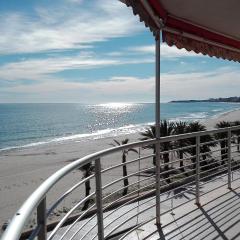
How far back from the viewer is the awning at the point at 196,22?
4.24 metres

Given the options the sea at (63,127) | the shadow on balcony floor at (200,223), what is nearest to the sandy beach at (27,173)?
the shadow on balcony floor at (200,223)

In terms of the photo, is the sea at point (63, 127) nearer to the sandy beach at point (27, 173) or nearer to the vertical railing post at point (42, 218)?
the sandy beach at point (27, 173)

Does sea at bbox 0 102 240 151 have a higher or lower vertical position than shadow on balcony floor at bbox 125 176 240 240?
lower

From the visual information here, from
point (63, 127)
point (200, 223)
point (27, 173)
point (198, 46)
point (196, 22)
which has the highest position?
point (196, 22)

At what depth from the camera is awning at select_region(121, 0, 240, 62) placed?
424 cm

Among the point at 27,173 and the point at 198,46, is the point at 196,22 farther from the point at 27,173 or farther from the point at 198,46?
the point at 27,173

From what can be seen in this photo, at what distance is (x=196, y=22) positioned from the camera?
512 cm

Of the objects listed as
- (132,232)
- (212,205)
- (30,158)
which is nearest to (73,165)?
(132,232)

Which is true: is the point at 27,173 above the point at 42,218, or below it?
below

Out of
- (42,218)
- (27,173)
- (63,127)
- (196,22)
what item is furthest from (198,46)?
(63,127)

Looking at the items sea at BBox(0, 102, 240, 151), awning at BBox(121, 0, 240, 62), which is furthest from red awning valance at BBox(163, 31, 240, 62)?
sea at BBox(0, 102, 240, 151)

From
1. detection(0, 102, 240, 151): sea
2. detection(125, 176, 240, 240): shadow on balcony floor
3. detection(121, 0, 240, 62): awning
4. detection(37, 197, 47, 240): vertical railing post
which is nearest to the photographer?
detection(37, 197, 47, 240): vertical railing post

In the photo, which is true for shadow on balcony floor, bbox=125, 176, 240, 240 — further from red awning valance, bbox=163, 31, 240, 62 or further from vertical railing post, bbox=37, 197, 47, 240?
vertical railing post, bbox=37, 197, 47, 240

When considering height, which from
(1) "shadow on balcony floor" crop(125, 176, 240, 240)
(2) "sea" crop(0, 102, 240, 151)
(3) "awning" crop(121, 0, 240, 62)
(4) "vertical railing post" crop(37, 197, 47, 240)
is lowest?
(2) "sea" crop(0, 102, 240, 151)
